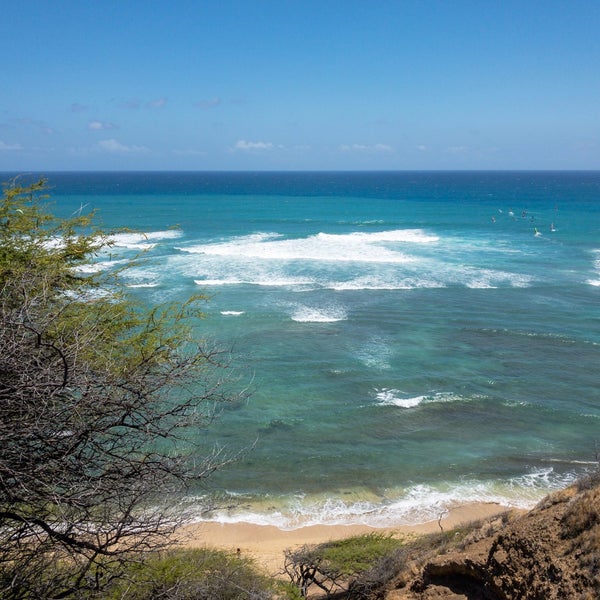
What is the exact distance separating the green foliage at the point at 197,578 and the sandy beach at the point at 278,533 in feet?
4.39

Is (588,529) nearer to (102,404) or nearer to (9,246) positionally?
(102,404)

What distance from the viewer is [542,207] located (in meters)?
89.1

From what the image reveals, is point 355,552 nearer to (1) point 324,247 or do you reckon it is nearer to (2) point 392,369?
(2) point 392,369

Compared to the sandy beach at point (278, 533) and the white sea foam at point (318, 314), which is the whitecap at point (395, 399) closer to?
the sandy beach at point (278, 533)

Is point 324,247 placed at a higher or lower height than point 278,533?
higher

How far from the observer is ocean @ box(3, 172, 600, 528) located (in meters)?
15.7

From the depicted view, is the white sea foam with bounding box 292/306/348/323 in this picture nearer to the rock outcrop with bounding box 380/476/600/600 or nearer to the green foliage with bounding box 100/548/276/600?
the green foliage with bounding box 100/548/276/600

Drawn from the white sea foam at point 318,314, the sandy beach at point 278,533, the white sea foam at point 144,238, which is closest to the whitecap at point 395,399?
the sandy beach at point 278,533

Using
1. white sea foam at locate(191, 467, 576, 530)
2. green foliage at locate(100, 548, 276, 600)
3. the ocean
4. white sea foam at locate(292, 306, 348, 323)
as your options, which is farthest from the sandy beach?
white sea foam at locate(292, 306, 348, 323)

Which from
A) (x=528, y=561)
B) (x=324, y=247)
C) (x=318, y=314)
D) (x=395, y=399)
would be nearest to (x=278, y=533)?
(x=528, y=561)

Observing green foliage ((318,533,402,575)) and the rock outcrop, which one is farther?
green foliage ((318,533,402,575))

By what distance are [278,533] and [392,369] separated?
10816mm

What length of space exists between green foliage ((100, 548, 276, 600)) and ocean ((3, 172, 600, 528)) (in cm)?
104

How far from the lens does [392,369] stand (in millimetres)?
23328
